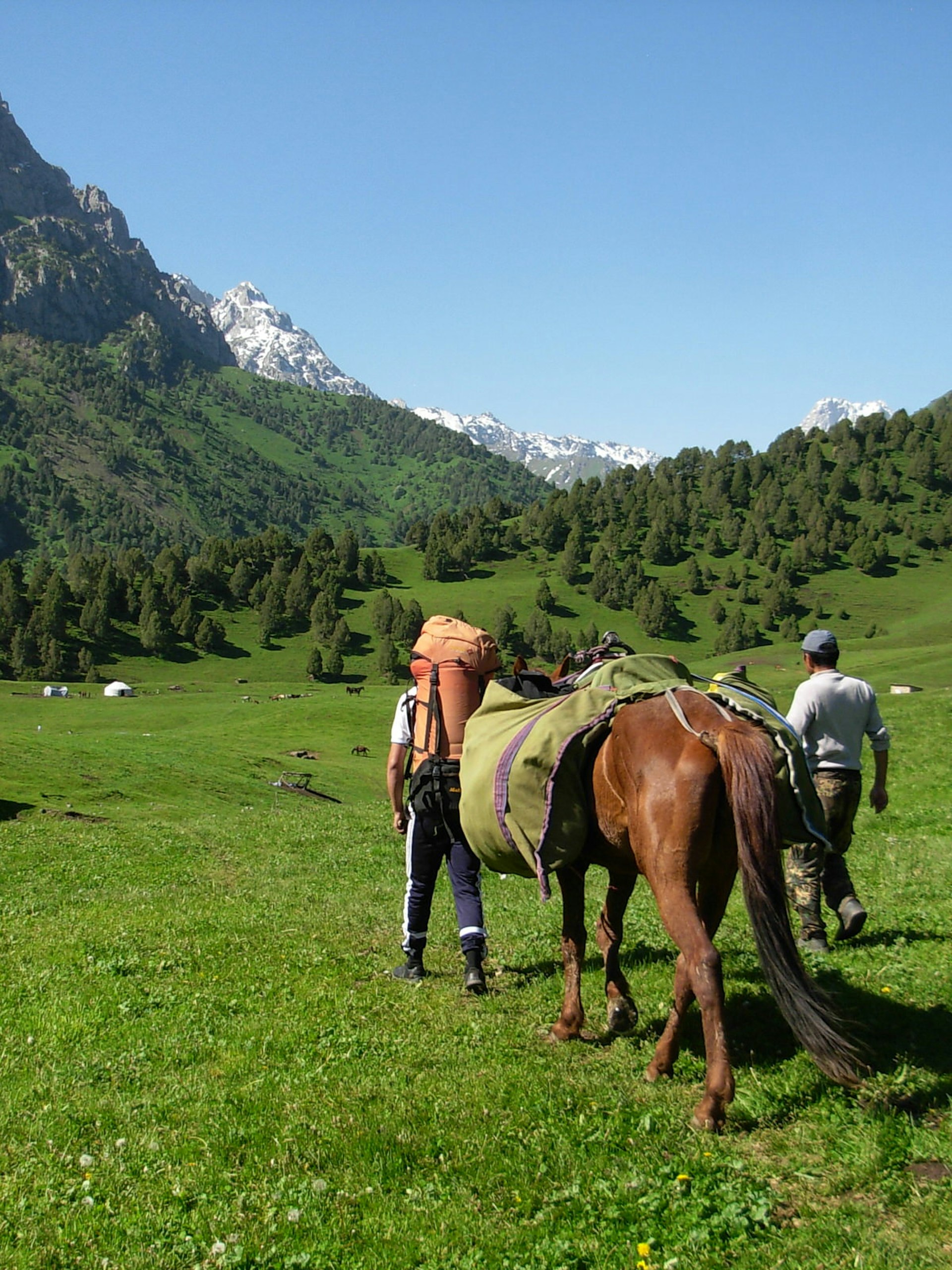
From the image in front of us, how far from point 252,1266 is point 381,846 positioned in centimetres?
1783

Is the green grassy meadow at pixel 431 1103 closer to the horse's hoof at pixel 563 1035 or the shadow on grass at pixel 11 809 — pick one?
the horse's hoof at pixel 563 1035

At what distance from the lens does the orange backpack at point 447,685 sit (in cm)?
1009

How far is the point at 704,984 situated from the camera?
255 inches

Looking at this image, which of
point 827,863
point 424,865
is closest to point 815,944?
point 827,863

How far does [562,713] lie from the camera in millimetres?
8031

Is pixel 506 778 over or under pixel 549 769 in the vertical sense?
under

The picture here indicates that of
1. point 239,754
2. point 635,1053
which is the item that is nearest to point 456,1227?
point 635,1053

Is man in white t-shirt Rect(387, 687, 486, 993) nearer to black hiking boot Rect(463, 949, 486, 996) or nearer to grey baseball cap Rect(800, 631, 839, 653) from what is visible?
black hiking boot Rect(463, 949, 486, 996)

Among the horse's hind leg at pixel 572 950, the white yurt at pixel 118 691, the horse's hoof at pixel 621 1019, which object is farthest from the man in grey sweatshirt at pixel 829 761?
the white yurt at pixel 118 691

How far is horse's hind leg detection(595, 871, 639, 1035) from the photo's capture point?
8.15 metres

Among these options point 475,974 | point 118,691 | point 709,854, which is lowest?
point 118,691

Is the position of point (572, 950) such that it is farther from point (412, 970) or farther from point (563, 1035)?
point (412, 970)

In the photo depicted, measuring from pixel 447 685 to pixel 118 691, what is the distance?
14722 centimetres

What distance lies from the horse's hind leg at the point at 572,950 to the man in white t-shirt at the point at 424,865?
1.53 metres
